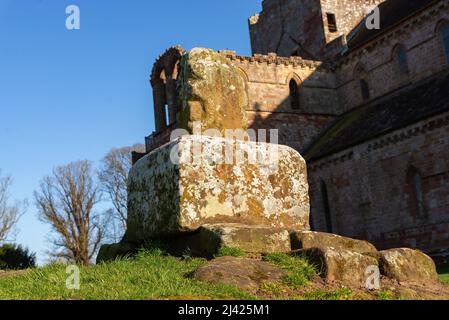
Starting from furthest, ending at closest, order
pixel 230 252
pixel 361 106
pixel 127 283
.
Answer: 1. pixel 361 106
2. pixel 230 252
3. pixel 127 283

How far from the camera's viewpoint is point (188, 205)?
20.9ft

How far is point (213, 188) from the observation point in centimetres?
654

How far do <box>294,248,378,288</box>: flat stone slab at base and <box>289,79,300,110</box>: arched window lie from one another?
79.8 ft

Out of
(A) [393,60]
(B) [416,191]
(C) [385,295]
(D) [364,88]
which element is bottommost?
(C) [385,295]

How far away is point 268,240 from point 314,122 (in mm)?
23550

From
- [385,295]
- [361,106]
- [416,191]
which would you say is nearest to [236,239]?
[385,295]

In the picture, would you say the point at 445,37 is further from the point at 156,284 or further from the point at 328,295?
the point at 156,284

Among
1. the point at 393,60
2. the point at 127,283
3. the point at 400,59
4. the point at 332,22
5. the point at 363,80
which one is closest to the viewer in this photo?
the point at 127,283

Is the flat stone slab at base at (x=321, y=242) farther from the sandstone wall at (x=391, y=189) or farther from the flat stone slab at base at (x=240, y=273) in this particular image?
the sandstone wall at (x=391, y=189)

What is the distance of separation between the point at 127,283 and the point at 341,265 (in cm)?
202

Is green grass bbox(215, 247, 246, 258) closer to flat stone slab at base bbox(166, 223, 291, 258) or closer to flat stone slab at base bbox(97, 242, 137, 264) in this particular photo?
Result: flat stone slab at base bbox(166, 223, 291, 258)

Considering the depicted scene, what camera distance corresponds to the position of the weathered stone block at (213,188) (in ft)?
21.0

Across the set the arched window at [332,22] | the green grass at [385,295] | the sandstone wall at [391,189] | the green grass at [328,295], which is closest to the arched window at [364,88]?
the arched window at [332,22]

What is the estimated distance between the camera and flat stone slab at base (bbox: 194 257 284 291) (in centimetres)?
490
